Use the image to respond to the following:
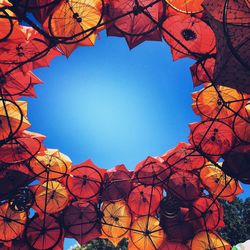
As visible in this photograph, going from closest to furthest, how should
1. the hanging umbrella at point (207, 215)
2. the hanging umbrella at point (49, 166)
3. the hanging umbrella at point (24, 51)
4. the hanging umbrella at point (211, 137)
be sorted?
the hanging umbrella at point (24, 51), the hanging umbrella at point (211, 137), the hanging umbrella at point (49, 166), the hanging umbrella at point (207, 215)

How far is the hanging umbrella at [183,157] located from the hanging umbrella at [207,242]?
7.24 feet

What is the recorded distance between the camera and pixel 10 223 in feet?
29.1

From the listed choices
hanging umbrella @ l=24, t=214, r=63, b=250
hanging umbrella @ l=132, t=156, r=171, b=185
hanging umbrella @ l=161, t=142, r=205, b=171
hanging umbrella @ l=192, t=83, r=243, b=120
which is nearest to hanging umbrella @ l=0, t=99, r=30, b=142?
hanging umbrella @ l=24, t=214, r=63, b=250

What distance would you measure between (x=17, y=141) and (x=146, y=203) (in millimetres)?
4554

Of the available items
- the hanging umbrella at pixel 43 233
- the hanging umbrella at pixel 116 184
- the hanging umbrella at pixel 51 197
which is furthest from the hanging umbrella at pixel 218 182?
the hanging umbrella at pixel 43 233

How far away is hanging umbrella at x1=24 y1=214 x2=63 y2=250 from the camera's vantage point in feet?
29.7

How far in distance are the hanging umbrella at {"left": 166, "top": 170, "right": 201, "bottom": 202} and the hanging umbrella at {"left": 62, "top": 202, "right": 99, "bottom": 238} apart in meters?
2.72

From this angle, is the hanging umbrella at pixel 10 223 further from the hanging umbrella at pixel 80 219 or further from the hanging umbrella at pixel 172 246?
the hanging umbrella at pixel 172 246

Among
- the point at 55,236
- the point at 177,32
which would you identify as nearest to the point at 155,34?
the point at 177,32

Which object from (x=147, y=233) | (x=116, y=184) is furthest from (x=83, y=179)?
(x=147, y=233)

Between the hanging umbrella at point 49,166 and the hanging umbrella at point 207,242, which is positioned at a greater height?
the hanging umbrella at point 49,166

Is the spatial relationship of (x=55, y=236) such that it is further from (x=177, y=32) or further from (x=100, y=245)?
(x=100, y=245)

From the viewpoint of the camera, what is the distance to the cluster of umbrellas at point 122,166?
19.4 ft

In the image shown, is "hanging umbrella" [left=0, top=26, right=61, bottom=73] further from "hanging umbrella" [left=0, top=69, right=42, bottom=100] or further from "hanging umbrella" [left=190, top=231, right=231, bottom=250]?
"hanging umbrella" [left=190, top=231, right=231, bottom=250]
